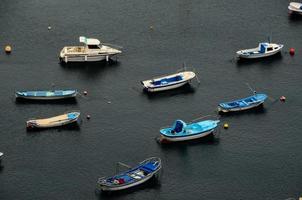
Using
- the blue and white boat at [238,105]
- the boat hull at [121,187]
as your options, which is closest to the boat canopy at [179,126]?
the boat hull at [121,187]

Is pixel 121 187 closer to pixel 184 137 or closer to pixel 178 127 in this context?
pixel 178 127

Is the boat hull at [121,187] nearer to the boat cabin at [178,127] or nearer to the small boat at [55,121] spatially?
the boat cabin at [178,127]

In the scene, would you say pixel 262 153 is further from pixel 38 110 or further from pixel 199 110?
pixel 38 110

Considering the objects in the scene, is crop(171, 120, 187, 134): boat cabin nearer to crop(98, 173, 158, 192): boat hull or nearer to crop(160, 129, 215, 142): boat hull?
crop(160, 129, 215, 142): boat hull

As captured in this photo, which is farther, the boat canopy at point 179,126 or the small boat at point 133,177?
the boat canopy at point 179,126

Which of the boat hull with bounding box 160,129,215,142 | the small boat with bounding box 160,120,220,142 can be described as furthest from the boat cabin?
the boat hull with bounding box 160,129,215,142

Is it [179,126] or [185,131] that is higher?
[179,126]

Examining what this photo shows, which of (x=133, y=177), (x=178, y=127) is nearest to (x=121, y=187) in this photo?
(x=133, y=177)

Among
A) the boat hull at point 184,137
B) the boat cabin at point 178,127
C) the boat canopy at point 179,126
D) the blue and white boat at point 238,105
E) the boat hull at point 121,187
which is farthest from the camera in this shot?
the blue and white boat at point 238,105
